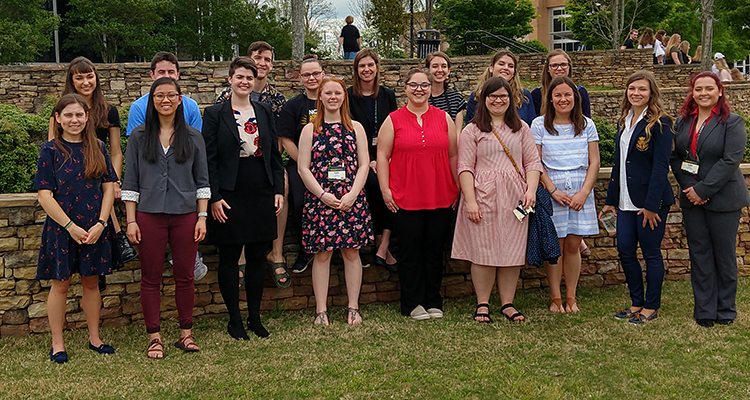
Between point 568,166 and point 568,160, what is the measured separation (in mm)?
47

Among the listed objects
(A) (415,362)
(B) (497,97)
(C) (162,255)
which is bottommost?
(A) (415,362)

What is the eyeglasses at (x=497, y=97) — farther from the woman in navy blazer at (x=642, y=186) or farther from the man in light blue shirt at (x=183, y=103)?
the man in light blue shirt at (x=183, y=103)

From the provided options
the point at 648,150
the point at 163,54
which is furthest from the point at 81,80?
the point at 648,150

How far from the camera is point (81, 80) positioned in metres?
5.01

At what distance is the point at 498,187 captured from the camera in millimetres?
5121

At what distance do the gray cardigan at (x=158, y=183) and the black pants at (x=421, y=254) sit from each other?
1634 millimetres

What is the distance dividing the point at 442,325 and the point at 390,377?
1140 mm

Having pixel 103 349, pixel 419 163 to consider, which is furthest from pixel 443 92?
pixel 103 349

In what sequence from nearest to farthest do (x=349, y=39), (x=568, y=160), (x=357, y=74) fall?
(x=568, y=160) < (x=357, y=74) < (x=349, y=39)

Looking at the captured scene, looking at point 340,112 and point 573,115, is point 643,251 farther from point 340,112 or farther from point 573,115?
point 340,112

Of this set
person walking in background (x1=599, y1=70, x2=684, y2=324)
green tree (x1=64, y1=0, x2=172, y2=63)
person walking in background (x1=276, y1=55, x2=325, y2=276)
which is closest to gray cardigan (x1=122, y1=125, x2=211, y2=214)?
person walking in background (x1=276, y1=55, x2=325, y2=276)

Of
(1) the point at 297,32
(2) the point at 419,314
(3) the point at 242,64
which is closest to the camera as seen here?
(3) the point at 242,64

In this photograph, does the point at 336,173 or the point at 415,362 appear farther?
the point at 336,173

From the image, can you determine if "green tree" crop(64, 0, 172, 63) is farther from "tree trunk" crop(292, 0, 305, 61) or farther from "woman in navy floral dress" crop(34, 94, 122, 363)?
"woman in navy floral dress" crop(34, 94, 122, 363)
